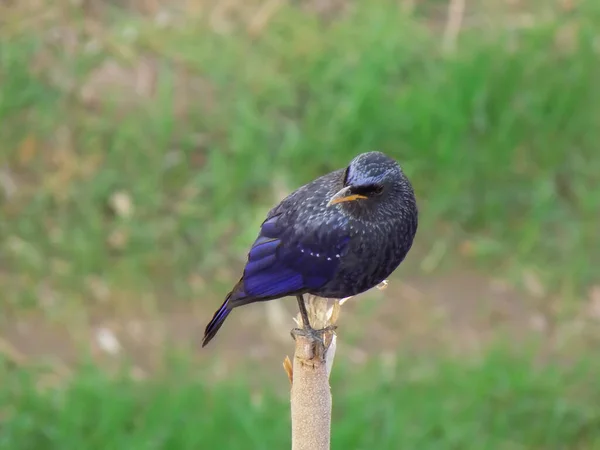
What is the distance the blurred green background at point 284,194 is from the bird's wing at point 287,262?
6.26ft

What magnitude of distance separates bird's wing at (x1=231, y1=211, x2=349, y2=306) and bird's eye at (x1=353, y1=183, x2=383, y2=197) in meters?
0.18

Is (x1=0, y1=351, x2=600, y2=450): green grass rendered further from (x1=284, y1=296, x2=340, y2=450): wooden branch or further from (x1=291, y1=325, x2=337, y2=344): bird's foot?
(x1=284, y1=296, x2=340, y2=450): wooden branch

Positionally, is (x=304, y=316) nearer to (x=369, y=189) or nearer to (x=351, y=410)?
(x=369, y=189)

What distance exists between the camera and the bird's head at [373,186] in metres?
2.17

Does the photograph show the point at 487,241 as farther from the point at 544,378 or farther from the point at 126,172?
the point at 126,172

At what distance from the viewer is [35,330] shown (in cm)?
490

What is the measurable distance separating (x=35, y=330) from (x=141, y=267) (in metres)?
0.68

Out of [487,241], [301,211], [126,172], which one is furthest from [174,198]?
[301,211]

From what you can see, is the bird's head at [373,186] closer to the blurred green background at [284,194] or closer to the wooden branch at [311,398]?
the wooden branch at [311,398]

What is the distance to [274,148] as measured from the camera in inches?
219

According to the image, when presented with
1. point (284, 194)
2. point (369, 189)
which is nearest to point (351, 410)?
point (284, 194)

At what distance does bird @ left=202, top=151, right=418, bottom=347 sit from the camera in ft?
7.70

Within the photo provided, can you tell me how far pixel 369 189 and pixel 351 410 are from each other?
7.56 feet

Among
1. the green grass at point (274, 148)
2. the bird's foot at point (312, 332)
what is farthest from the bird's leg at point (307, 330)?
the green grass at point (274, 148)
